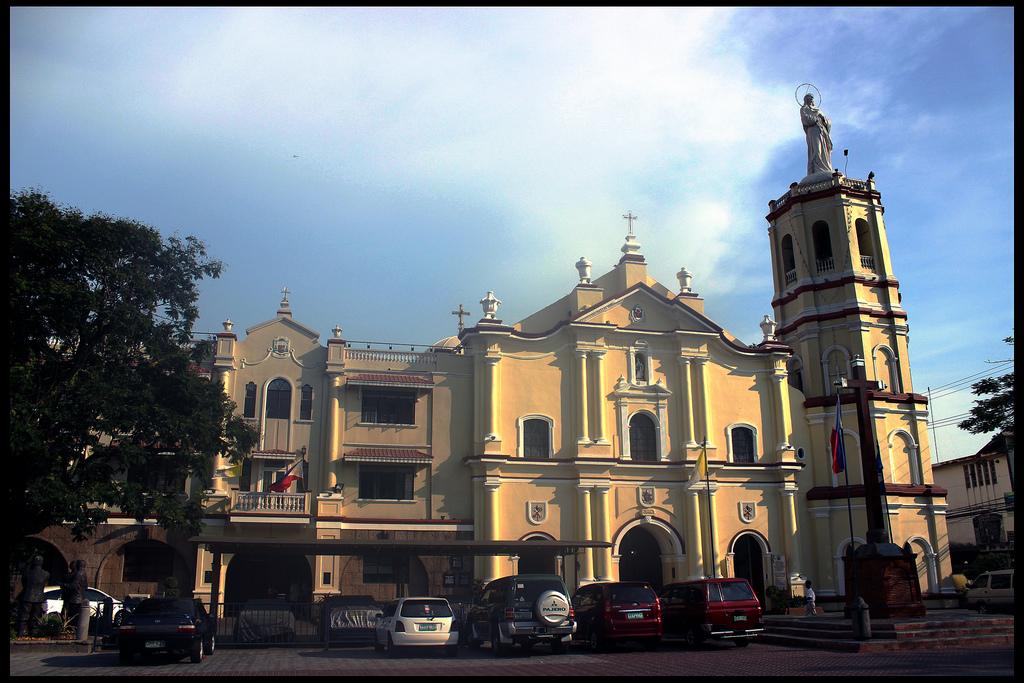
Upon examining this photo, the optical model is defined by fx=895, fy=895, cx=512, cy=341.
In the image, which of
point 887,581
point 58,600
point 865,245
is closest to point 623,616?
point 887,581

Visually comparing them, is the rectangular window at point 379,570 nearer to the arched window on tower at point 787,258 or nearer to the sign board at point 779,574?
the sign board at point 779,574

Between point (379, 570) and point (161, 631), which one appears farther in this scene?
point (379, 570)

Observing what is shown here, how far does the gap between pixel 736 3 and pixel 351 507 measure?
26.4 meters

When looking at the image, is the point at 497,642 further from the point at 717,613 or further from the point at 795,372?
the point at 795,372

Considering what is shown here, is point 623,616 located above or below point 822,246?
below

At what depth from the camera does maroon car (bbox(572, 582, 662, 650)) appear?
21469mm

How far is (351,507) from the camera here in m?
32.8

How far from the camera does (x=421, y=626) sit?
67.0ft

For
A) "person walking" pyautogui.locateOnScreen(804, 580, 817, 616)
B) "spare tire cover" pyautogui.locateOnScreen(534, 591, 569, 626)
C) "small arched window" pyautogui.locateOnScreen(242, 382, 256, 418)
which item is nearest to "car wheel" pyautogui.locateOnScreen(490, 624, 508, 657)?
"spare tire cover" pyautogui.locateOnScreen(534, 591, 569, 626)

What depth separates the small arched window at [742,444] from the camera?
38250 millimetres

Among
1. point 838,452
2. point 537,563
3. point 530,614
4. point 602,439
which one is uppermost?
point 602,439

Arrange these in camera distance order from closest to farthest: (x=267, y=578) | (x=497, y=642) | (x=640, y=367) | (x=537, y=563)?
1. (x=497, y=642)
2. (x=267, y=578)
3. (x=537, y=563)
4. (x=640, y=367)

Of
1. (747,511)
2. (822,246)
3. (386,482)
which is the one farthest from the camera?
(822,246)

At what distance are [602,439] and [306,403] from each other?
11696 mm
